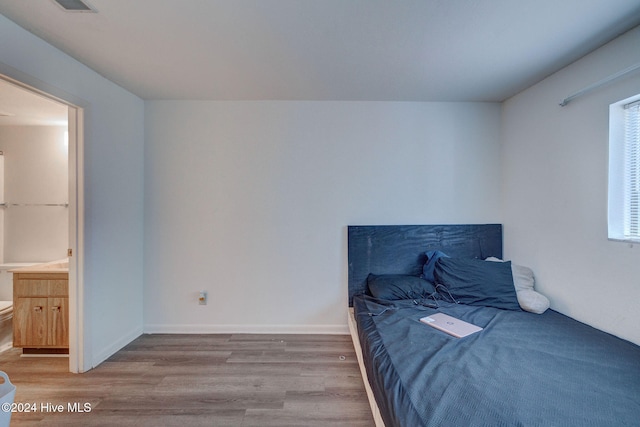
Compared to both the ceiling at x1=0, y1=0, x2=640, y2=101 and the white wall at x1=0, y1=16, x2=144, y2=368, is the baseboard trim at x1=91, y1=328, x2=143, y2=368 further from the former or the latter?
the ceiling at x1=0, y1=0, x2=640, y2=101

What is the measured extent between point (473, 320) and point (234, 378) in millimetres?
1888

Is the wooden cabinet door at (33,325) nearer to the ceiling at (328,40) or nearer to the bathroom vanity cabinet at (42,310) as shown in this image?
the bathroom vanity cabinet at (42,310)

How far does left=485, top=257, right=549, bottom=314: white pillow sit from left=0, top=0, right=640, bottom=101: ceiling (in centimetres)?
172

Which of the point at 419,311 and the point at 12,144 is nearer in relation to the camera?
the point at 419,311

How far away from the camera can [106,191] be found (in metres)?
2.21

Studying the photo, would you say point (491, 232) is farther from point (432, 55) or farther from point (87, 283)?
point (87, 283)

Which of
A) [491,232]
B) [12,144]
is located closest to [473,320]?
[491,232]

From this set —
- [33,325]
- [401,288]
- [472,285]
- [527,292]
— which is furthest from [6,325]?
[527,292]

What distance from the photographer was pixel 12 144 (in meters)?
2.97

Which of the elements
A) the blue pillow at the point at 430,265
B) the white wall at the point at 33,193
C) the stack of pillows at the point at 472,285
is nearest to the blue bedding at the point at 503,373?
the stack of pillows at the point at 472,285

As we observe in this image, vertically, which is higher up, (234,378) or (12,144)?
(12,144)

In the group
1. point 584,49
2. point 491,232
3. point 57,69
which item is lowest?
point 491,232

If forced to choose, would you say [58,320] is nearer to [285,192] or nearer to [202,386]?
[202,386]

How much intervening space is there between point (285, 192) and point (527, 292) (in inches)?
93.2
